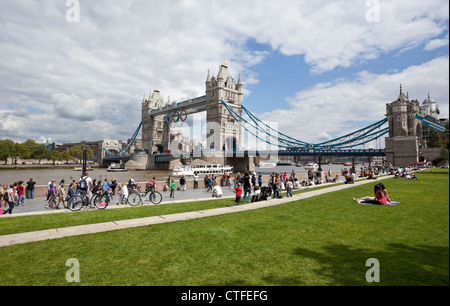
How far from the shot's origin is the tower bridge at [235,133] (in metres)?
48.8

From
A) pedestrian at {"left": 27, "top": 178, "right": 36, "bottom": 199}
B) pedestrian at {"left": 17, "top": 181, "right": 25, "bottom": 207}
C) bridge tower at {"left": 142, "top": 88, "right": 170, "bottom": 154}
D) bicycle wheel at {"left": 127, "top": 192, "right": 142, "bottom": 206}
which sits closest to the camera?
bicycle wheel at {"left": 127, "top": 192, "right": 142, "bottom": 206}

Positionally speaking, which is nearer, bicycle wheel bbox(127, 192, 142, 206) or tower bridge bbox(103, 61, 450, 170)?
bicycle wheel bbox(127, 192, 142, 206)

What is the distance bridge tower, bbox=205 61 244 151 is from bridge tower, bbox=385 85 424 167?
1556 inches

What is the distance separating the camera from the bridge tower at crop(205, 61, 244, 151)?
74.6 m

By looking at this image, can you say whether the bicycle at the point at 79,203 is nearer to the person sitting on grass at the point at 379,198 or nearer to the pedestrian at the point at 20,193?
the pedestrian at the point at 20,193

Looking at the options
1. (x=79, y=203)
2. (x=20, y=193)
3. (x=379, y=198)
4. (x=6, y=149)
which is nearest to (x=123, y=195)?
(x=79, y=203)

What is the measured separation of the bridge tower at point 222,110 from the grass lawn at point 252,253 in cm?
6490

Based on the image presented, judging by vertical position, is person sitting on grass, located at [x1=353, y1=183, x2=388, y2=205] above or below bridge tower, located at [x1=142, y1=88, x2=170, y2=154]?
below

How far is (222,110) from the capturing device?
76.6 m

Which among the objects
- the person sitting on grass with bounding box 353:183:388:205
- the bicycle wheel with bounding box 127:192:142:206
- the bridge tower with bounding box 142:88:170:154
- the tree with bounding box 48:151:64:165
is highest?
the bridge tower with bounding box 142:88:170:154

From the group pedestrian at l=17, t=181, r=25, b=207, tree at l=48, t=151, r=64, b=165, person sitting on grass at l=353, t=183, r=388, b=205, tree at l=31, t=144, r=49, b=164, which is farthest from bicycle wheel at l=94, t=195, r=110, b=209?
tree at l=48, t=151, r=64, b=165

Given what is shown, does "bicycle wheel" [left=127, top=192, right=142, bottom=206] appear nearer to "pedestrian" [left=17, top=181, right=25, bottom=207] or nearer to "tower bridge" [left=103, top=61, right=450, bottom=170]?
"pedestrian" [left=17, top=181, right=25, bottom=207]
